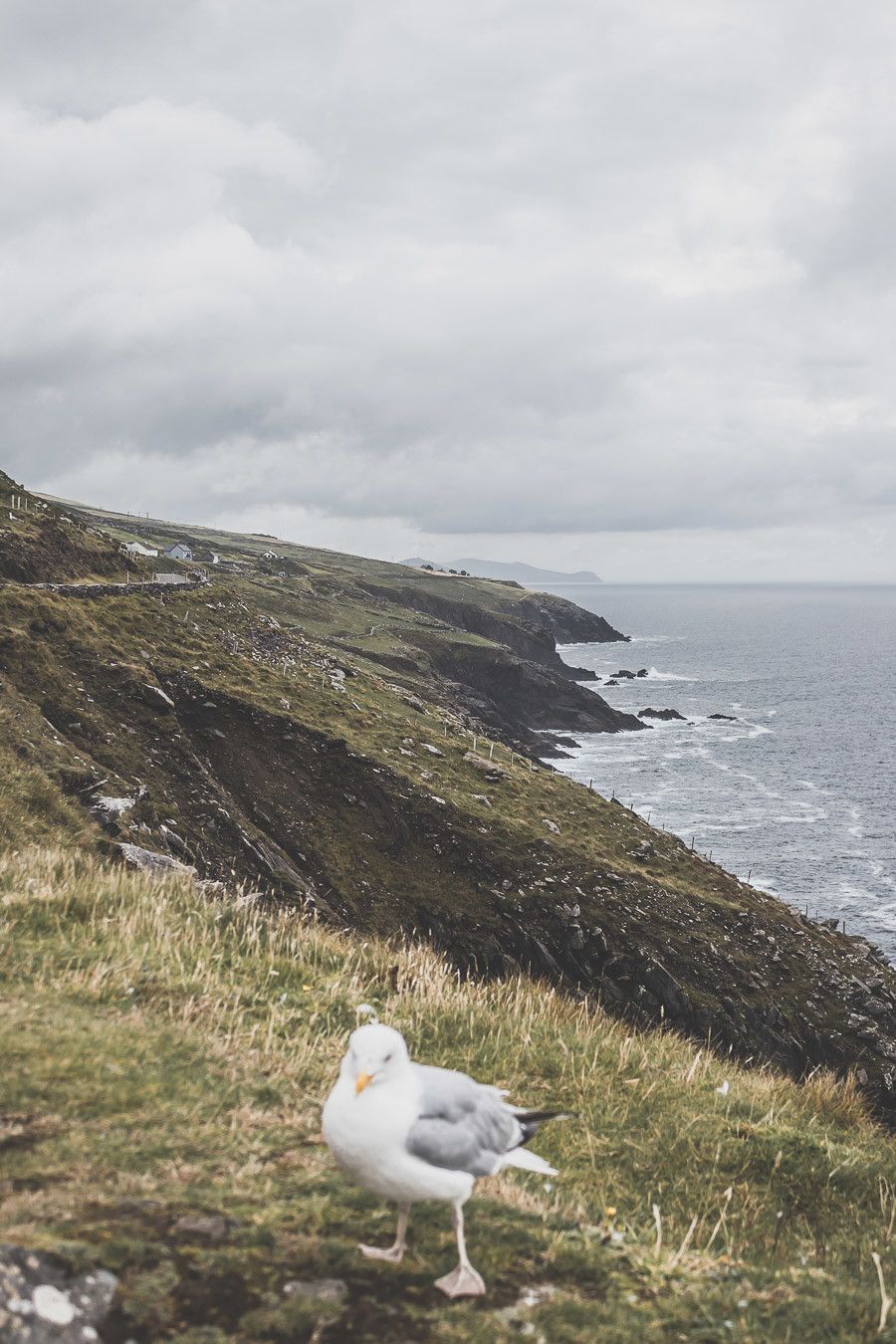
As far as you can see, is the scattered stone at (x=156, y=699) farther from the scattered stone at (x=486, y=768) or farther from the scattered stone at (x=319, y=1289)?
the scattered stone at (x=319, y=1289)

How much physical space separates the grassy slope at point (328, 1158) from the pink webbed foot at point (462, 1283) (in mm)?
77

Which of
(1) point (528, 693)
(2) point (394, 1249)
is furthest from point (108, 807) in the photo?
(1) point (528, 693)

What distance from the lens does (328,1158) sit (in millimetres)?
5785

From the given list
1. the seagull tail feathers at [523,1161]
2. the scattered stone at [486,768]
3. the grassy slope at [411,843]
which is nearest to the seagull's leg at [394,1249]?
the seagull tail feathers at [523,1161]

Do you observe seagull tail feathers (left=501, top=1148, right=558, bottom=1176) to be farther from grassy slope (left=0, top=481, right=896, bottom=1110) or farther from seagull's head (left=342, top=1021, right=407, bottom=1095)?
grassy slope (left=0, top=481, right=896, bottom=1110)

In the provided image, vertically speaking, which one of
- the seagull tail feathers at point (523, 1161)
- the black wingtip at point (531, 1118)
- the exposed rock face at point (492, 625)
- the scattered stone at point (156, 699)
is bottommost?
the scattered stone at point (156, 699)

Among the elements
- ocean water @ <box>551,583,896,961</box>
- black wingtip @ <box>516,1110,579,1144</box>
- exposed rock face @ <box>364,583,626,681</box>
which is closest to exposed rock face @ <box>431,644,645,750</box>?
ocean water @ <box>551,583,896,961</box>

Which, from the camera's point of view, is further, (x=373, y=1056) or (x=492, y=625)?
(x=492, y=625)

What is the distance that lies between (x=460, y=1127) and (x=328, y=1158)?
1.76 m

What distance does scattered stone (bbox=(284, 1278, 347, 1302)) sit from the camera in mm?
4203

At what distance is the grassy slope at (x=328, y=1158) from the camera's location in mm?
4340

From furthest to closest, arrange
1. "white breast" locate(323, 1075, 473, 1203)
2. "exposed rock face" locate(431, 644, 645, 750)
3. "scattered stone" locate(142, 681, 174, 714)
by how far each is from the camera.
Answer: "exposed rock face" locate(431, 644, 645, 750)
"scattered stone" locate(142, 681, 174, 714)
"white breast" locate(323, 1075, 473, 1203)

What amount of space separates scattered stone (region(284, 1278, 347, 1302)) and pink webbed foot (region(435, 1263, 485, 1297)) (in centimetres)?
50

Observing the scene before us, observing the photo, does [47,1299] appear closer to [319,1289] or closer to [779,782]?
[319,1289]
